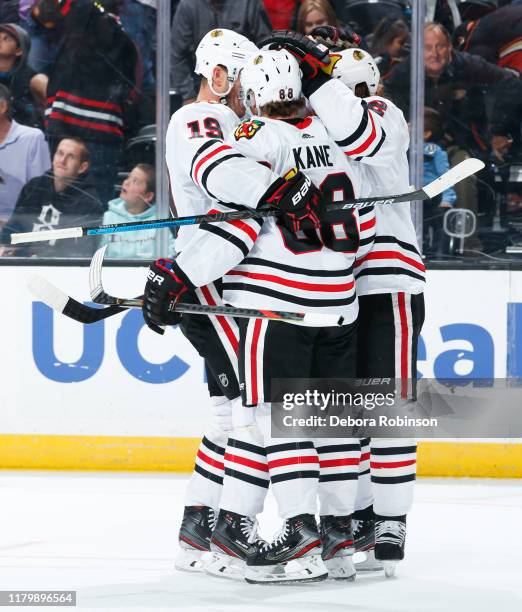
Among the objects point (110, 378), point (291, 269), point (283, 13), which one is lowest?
point (110, 378)

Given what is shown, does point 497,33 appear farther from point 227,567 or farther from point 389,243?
point 227,567

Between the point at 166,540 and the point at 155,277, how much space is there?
91 centimetres

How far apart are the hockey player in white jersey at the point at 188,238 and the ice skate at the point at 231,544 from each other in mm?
26

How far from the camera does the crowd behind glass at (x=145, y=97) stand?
15.2ft

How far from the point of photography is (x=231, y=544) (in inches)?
117

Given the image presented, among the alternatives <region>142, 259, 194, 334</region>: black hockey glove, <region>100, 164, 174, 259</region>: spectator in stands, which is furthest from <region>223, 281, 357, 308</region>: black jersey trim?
<region>100, 164, 174, 259</region>: spectator in stands

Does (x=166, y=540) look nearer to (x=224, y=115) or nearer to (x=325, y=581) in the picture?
(x=325, y=581)

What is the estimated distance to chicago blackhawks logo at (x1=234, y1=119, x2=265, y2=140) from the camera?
9.31 feet

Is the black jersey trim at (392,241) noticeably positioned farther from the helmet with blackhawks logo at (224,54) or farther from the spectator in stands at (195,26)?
the spectator in stands at (195,26)

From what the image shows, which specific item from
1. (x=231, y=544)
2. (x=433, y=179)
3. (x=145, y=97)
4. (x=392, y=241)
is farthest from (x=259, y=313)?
(x=145, y=97)

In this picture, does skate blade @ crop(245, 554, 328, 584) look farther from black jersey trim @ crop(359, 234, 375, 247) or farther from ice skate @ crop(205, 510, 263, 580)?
black jersey trim @ crop(359, 234, 375, 247)

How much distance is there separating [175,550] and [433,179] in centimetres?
183

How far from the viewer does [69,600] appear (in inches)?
108

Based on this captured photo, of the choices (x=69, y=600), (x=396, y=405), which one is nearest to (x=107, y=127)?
(x=396, y=405)
